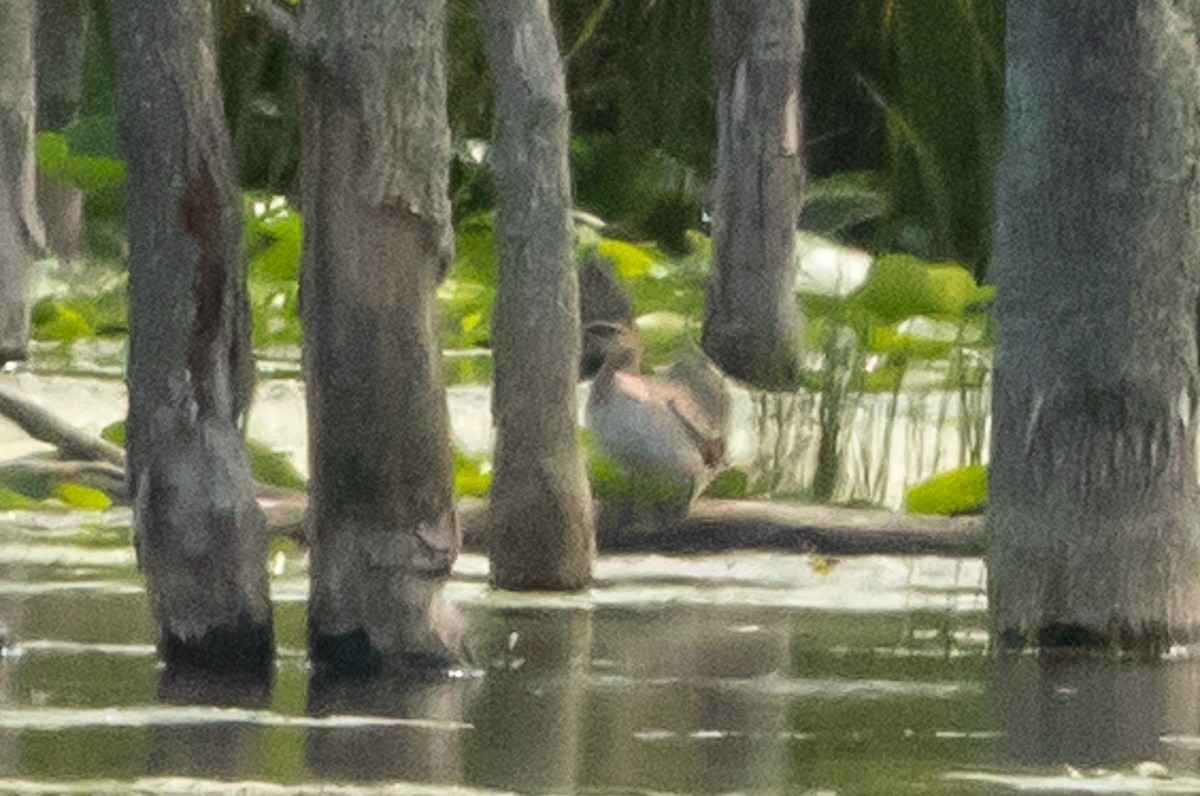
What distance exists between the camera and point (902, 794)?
6.86 meters

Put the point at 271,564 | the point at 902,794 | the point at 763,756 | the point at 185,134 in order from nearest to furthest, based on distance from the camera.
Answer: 1. the point at 902,794
2. the point at 763,756
3. the point at 185,134
4. the point at 271,564

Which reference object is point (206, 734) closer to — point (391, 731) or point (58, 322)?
point (391, 731)

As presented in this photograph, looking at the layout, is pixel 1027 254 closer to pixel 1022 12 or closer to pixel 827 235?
pixel 1022 12

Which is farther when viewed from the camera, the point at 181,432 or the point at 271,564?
the point at 271,564

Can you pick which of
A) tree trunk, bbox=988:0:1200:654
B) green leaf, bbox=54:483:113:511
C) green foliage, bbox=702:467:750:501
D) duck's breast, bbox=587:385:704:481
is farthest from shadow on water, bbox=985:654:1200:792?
green leaf, bbox=54:483:113:511

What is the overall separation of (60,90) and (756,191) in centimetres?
560

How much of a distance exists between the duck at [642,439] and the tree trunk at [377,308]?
285cm

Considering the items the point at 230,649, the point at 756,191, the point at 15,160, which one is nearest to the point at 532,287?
the point at 230,649

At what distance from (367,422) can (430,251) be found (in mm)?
383

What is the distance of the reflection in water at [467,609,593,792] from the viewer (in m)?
7.07

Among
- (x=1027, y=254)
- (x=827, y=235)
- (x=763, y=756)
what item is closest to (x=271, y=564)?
(x=1027, y=254)

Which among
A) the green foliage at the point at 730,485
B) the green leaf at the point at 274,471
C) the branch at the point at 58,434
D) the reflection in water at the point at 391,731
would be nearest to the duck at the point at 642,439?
the green foliage at the point at 730,485

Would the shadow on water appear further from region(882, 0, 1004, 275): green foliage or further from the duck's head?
region(882, 0, 1004, 275): green foliage

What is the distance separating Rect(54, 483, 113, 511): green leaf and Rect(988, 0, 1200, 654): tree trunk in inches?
147
